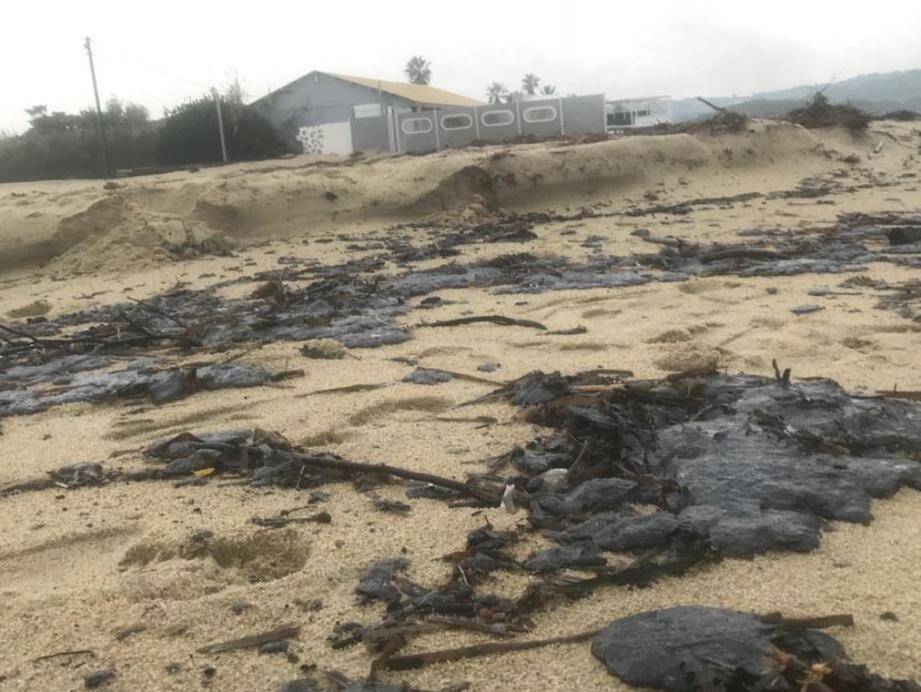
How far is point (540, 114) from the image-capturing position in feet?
68.7

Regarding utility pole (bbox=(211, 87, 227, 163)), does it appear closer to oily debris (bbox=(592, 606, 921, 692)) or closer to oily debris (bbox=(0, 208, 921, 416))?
oily debris (bbox=(0, 208, 921, 416))

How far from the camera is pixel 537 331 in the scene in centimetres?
478

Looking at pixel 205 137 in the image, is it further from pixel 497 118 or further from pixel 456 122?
pixel 497 118

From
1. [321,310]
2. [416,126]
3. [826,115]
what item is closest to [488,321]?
[321,310]

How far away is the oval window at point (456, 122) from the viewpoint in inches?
784

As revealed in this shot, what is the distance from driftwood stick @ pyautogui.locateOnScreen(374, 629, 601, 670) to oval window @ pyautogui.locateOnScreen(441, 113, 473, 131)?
18875 millimetres

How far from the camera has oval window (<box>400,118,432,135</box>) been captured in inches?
803

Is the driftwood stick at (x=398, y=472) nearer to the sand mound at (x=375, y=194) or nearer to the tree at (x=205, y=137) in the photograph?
the sand mound at (x=375, y=194)

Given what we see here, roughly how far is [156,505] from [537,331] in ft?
8.55

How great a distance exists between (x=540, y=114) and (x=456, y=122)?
2257mm

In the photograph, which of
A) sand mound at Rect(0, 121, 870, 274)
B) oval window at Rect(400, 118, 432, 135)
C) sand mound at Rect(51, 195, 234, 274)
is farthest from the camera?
oval window at Rect(400, 118, 432, 135)

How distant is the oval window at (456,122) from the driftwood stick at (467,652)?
18875 mm

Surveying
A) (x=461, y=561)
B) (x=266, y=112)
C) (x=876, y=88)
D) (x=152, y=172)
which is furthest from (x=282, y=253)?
(x=876, y=88)

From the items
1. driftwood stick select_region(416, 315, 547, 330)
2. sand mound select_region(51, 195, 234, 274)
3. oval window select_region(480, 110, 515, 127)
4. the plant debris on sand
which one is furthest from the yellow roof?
driftwood stick select_region(416, 315, 547, 330)
